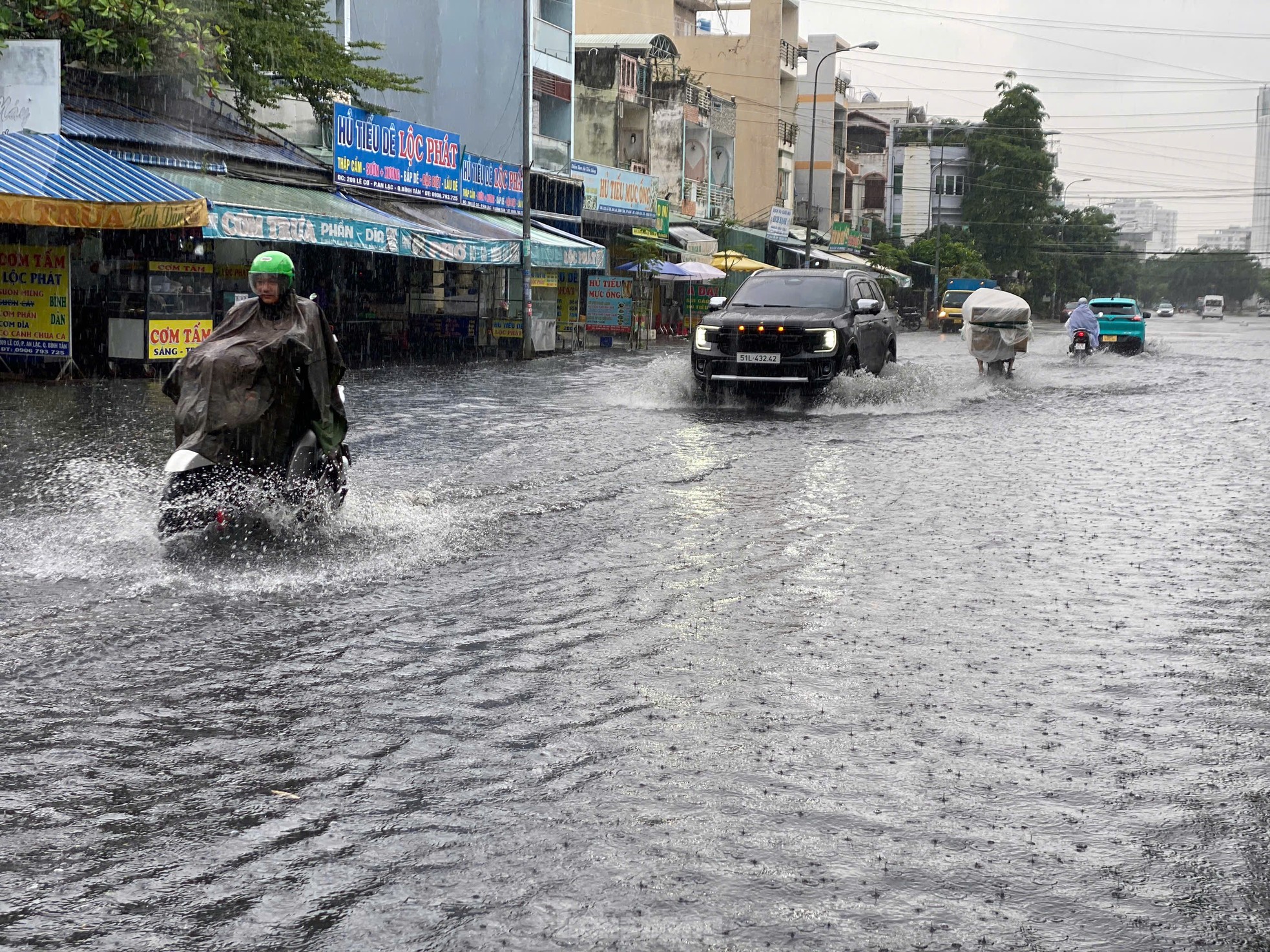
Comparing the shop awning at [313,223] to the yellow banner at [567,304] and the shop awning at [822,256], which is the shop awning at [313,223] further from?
the shop awning at [822,256]

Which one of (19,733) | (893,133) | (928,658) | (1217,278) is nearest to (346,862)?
(19,733)

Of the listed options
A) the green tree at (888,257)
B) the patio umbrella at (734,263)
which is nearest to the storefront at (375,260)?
the patio umbrella at (734,263)

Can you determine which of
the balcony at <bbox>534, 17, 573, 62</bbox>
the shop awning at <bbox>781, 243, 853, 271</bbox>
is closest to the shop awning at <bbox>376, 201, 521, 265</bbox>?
the balcony at <bbox>534, 17, 573, 62</bbox>

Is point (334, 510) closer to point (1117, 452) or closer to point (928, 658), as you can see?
point (928, 658)

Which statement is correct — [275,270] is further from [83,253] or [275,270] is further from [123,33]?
[123,33]

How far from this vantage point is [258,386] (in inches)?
291

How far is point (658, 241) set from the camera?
4041 centimetres

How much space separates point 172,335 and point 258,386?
13317mm

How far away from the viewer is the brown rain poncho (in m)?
7.31

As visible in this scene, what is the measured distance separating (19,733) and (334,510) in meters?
3.61

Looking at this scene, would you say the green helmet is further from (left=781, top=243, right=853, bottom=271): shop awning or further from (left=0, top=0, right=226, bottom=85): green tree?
(left=781, top=243, right=853, bottom=271): shop awning

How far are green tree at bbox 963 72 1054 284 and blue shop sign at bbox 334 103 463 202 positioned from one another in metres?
67.4

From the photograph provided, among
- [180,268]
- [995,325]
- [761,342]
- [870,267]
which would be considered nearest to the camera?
[761,342]

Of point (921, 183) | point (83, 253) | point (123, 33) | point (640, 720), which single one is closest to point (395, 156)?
point (123, 33)
